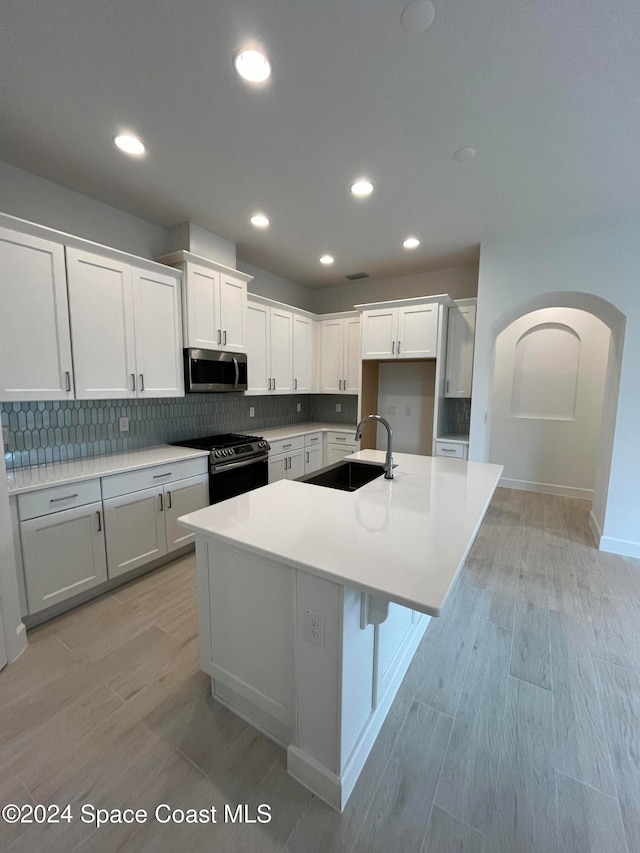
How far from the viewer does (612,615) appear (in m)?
2.28

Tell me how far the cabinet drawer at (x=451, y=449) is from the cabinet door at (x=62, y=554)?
3268 millimetres

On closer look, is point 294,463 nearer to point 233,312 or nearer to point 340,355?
point 340,355

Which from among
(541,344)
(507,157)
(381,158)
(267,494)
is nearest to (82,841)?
(267,494)

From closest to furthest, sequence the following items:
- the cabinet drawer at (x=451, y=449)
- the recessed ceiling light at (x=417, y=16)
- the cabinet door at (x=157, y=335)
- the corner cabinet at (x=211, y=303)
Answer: the recessed ceiling light at (x=417, y=16) → the cabinet door at (x=157, y=335) → the corner cabinet at (x=211, y=303) → the cabinet drawer at (x=451, y=449)

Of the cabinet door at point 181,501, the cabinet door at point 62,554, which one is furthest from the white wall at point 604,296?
the cabinet door at point 62,554

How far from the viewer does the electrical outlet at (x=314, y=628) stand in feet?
3.93

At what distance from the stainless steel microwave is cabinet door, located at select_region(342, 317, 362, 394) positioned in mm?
1586

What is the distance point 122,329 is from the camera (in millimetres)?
2619

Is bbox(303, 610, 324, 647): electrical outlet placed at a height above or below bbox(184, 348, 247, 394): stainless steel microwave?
below

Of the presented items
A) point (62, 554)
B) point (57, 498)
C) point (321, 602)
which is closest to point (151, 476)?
point (57, 498)

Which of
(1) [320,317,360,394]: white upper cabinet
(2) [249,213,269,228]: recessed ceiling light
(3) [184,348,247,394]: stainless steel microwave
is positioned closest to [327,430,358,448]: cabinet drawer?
(1) [320,317,360,394]: white upper cabinet

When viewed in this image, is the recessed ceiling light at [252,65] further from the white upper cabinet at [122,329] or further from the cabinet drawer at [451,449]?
the cabinet drawer at [451,449]

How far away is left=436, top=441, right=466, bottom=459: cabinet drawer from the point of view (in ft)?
12.3

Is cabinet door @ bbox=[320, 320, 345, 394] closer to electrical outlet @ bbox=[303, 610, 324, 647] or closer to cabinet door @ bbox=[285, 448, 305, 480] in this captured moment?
cabinet door @ bbox=[285, 448, 305, 480]
